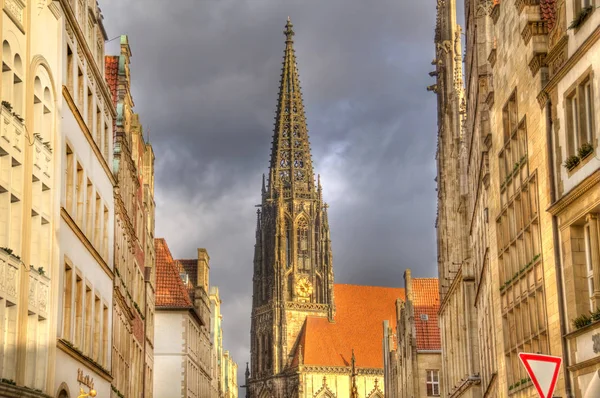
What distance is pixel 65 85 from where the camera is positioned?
1035 inches

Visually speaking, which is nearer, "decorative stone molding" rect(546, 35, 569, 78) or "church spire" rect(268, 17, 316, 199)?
"decorative stone molding" rect(546, 35, 569, 78)

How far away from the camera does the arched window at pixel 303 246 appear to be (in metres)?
140

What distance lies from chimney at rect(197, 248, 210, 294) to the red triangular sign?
55.7m

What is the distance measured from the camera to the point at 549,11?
71.2 ft

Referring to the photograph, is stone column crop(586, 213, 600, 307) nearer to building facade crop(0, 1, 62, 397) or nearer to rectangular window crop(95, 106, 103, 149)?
building facade crop(0, 1, 62, 397)

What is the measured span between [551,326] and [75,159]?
13368 mm

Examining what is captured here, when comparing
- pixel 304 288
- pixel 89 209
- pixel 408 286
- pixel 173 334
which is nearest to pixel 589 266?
pixel 89 209

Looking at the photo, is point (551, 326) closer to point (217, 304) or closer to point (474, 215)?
point (474, 215)

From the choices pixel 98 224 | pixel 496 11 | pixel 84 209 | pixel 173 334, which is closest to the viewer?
pixel 496 11

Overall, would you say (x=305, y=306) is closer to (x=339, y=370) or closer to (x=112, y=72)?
(x=339, y=370)

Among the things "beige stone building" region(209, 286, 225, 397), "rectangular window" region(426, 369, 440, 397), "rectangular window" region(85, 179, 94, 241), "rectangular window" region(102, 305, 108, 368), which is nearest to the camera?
"rectangular window" region(85, 179, 94, 241)

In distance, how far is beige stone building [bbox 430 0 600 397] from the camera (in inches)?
728

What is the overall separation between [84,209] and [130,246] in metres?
12.7

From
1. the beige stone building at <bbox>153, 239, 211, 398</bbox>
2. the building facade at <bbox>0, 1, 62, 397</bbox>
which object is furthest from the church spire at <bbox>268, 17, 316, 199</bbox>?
the building facade at <bbox>0, 1, 62, 397</bbox>
